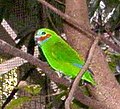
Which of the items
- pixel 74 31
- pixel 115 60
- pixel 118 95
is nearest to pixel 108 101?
pixel 118 95

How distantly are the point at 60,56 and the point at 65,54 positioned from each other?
0.07 feet

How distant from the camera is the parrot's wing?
736mm

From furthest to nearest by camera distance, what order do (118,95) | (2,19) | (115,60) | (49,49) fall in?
(2,19), (115,60), (49,49), (118,95)

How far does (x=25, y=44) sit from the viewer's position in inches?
45.4

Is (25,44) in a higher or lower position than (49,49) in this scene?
lower

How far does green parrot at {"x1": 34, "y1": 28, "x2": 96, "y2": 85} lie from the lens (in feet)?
2.42

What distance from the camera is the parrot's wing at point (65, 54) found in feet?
2.42

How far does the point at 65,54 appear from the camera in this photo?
775 millimetres

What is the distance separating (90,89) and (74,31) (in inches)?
4.7

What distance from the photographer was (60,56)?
0.79 m

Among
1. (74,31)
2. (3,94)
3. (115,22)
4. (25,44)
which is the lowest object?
(3,94)

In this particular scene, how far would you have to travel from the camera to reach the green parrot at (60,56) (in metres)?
0.74

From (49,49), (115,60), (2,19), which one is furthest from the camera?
(2,19)

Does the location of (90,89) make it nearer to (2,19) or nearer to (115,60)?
(115,60)
